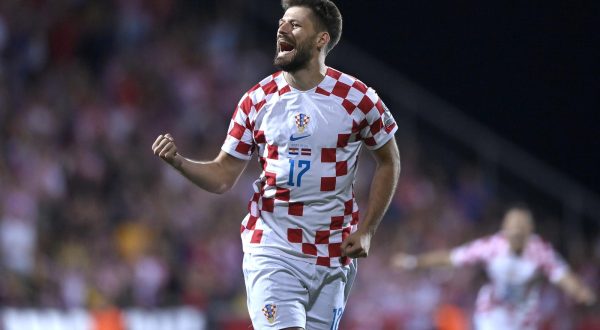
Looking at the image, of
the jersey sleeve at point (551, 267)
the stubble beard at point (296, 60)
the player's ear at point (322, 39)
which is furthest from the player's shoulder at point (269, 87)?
the jersey sleeve at point (551, 267)

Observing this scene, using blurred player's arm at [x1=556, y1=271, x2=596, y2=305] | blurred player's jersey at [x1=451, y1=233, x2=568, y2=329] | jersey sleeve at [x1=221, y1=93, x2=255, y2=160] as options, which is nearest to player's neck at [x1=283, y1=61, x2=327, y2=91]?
jersey sleeve at [x1=221, y1=93, x2=255, y2=160]

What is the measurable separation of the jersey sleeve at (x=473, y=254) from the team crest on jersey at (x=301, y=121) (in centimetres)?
576

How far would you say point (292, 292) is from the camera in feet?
20.4

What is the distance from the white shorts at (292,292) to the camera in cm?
616

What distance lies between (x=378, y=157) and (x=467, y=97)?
13.8 metres

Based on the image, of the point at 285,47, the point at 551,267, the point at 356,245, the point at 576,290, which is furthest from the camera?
the point at 551,267

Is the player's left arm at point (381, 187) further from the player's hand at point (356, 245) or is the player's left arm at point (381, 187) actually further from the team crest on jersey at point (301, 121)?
the team crest on jersey at point (301, 121)

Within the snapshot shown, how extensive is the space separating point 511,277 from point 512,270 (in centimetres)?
7

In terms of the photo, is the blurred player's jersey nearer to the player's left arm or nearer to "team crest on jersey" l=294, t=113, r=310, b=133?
the player's left arm

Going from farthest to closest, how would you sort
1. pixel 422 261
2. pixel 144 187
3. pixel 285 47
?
pixel 144 187 < pixel 422 261 < pixel 285 47

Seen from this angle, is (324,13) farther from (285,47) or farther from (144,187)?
(144,187)

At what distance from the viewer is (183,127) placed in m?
14.9

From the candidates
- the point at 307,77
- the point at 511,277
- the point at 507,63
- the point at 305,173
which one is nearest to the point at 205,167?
the point at 305,173

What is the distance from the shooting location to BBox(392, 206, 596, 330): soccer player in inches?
460
